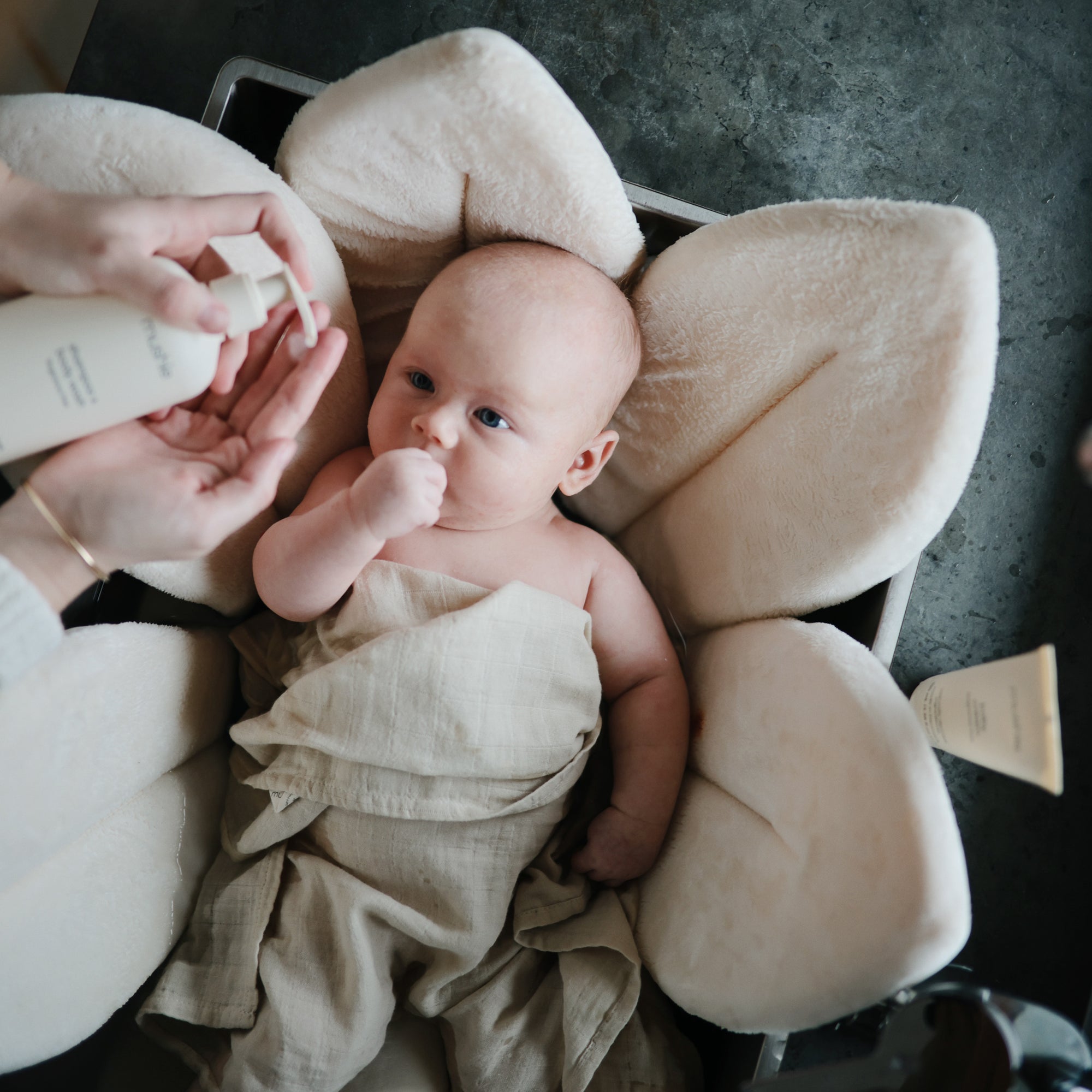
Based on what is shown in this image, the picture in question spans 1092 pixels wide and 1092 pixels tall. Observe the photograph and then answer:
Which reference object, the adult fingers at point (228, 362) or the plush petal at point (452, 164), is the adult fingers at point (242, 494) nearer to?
the adult fingers at point (228, 362)

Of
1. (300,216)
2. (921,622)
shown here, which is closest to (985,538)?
(921,622)

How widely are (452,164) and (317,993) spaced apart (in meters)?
0.77

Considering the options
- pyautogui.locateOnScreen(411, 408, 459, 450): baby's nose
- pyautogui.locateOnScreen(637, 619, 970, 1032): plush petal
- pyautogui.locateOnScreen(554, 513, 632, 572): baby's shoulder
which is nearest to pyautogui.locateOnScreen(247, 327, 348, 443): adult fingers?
pyautogui.locateOnScreen(411, 408, 459, 450): baby's nose

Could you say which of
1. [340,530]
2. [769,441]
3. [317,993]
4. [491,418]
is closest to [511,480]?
[491,418]

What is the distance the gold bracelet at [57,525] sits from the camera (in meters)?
0.65

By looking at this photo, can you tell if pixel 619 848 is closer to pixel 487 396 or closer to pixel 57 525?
pixel 487 396

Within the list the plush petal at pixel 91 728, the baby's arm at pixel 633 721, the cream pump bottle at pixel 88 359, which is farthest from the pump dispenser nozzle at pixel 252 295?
the baby's arm at pixel 633 721

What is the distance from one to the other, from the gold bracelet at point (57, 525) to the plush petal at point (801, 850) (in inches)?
23.4

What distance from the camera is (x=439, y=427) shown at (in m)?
0.79

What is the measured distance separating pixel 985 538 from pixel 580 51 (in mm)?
863

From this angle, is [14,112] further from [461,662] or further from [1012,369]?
[1012,369]

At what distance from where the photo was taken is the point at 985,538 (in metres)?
1.20

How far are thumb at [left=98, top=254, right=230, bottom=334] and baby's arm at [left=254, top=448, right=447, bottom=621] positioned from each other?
7.9 inches

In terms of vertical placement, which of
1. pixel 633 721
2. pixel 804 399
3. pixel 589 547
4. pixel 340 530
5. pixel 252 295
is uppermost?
pixel 252 295
